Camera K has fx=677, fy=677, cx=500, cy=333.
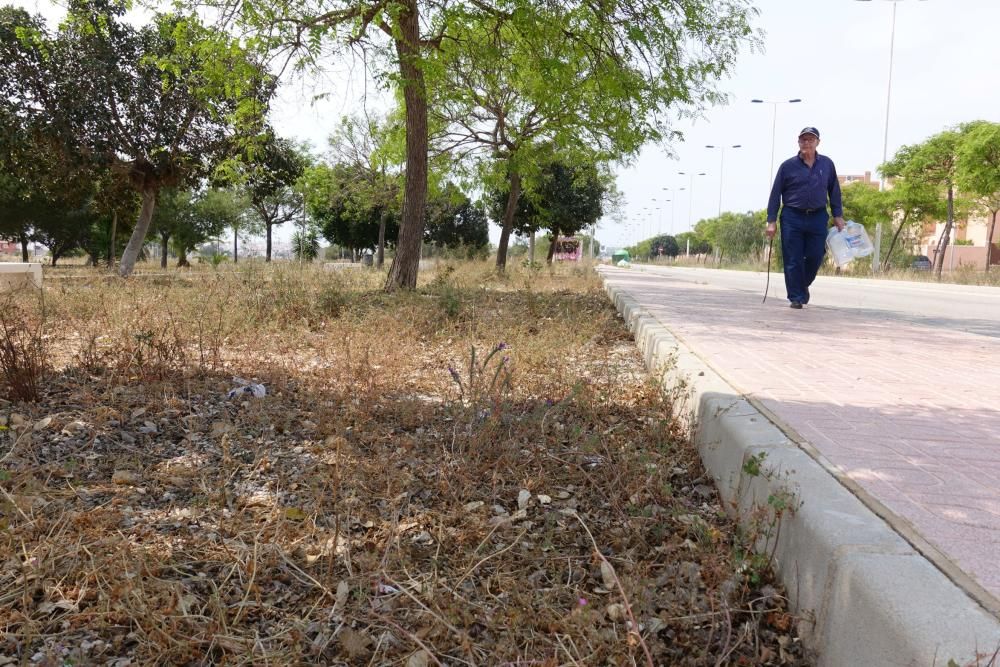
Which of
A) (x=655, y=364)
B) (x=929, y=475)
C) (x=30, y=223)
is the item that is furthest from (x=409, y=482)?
(x=30, y=223)

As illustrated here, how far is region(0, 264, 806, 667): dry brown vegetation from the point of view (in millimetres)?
1917

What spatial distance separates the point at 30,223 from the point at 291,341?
3922 cm

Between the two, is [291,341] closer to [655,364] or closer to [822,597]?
[655,364]

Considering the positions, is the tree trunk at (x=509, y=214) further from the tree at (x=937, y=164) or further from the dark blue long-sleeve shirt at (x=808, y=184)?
the tree at (x=937, y=164)

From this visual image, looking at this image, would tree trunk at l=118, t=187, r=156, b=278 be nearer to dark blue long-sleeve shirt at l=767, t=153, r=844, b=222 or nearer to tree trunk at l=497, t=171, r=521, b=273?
tree trunk at l=497, t=171, r=521, b=273

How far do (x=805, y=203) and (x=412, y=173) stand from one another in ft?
18.5

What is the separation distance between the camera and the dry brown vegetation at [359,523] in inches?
75.5

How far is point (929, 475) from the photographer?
239 cm

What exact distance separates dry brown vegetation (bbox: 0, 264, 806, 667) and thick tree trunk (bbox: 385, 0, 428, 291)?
5.77 metres

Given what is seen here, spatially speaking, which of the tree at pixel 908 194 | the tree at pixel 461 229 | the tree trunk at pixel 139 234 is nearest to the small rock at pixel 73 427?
the tree trunk at pixel 139 234

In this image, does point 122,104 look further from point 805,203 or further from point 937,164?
point 937,164

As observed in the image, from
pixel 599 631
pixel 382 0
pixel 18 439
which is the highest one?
pixel 382 0

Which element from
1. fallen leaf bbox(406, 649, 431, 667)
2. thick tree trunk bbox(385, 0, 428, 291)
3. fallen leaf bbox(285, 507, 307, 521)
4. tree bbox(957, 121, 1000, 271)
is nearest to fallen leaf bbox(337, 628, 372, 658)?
fallen leaf bbox(406, 649, 431, 667)

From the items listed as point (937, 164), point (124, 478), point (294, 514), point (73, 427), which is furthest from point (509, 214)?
point (937, 164)
